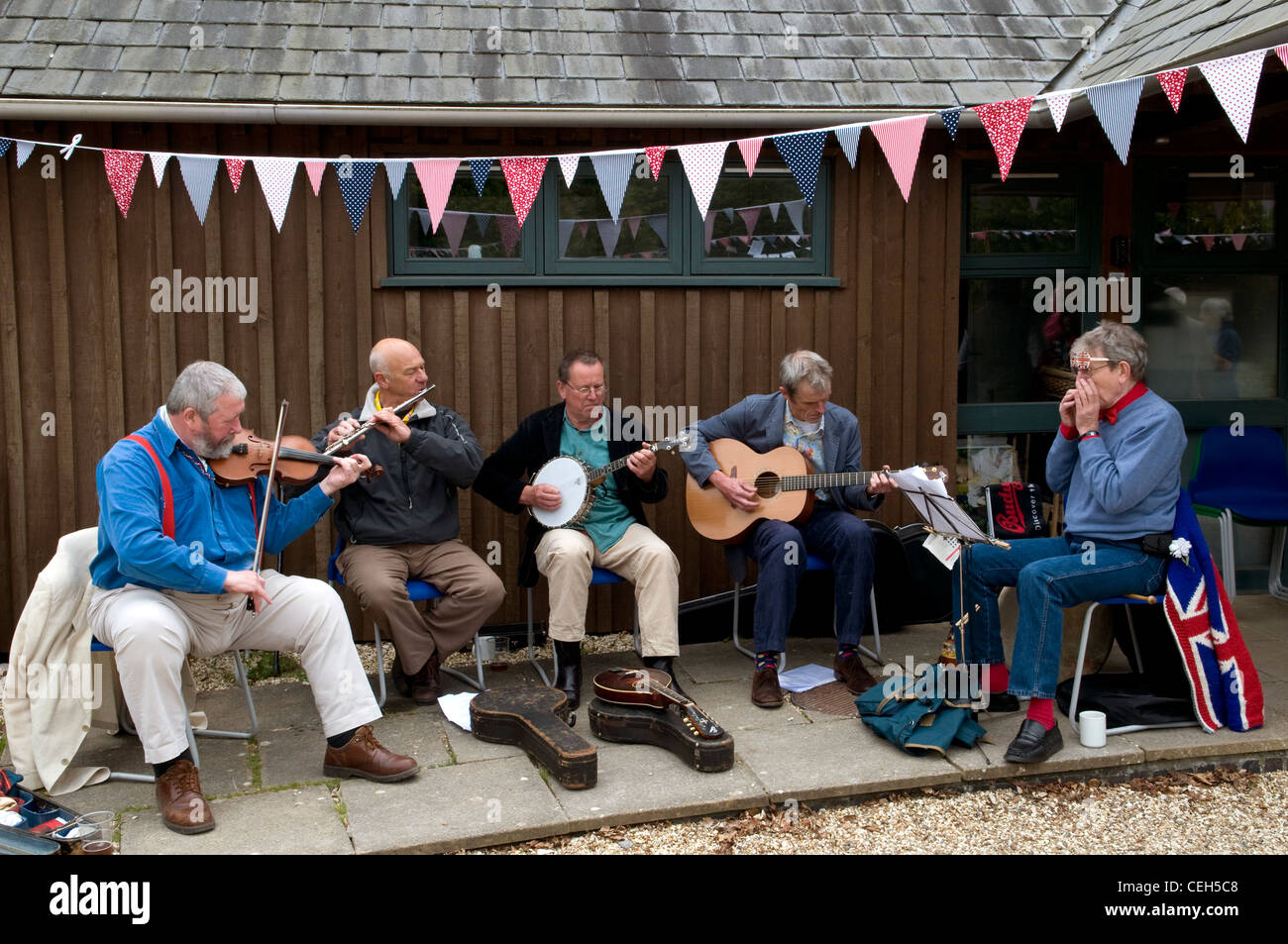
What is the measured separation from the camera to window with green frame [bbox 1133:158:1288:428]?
6.32 m

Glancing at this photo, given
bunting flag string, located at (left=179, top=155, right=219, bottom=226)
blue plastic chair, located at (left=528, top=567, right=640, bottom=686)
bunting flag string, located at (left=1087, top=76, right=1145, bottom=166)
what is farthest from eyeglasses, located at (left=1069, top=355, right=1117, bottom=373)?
bunting flag string, located at (left=179, top=155, right=219, bottom=226)

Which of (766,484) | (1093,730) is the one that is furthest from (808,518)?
(1093,730)

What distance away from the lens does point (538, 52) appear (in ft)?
18.7

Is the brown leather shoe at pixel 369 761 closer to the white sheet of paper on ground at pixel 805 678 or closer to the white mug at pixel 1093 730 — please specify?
the white sheet of paper on ground at pixel 805 678

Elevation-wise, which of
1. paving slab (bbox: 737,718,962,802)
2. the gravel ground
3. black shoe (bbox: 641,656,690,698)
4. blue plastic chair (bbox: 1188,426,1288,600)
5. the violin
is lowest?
the gravel ground

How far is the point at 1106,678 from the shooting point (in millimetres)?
4797

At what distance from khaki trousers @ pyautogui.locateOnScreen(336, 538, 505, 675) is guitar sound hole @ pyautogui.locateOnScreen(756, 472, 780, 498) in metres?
1.21

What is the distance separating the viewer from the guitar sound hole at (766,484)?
17.2ft

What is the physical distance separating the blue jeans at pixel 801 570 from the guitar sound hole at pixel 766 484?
0.17 metres

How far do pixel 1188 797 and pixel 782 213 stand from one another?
325 centimetres

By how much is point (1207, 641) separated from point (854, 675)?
137cm

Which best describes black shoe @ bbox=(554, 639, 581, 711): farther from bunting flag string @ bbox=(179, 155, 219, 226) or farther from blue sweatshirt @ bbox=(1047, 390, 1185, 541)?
bunting flag string @ bbox=(179, 155, 219, 226)

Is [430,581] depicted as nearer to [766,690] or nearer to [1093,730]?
[766,690]

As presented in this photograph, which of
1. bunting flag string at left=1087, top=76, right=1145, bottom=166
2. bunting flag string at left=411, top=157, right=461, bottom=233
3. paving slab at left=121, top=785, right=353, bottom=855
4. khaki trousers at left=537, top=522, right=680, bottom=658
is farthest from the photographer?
bunting flag string at left=411, top=157, right=461, bottom=233
